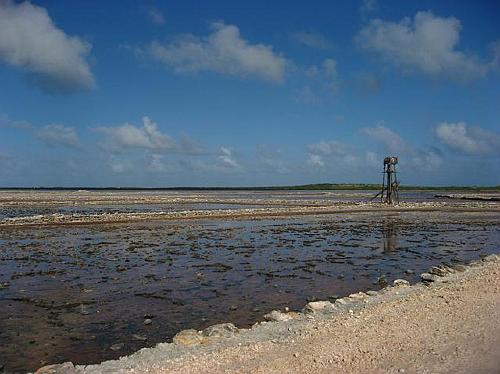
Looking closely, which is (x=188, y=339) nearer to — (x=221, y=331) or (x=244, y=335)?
(x=221, y=331)

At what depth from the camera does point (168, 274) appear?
53.6 feet

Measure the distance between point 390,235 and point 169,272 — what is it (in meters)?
16.5

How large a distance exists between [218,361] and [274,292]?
20.1ft

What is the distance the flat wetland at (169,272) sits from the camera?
10.1 meters

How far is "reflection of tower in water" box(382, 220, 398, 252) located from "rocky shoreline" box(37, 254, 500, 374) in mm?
10207

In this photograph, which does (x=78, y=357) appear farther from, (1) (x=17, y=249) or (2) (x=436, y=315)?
(1) (x=17, y=249)

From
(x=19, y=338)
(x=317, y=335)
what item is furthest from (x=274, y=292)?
(x=19, y=338)

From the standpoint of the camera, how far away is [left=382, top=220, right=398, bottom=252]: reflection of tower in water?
76.4 ft

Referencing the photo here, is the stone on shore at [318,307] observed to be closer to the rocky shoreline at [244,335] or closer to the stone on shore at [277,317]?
the rocky shoreline at [244,335]

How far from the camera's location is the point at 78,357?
28.5 ft

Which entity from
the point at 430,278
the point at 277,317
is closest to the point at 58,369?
the point at 277,317

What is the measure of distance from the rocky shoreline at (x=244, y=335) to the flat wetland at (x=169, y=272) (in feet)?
2.86

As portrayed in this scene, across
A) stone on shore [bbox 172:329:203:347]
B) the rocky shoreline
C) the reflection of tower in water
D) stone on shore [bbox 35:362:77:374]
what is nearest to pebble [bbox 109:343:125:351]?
the rocky shoreline

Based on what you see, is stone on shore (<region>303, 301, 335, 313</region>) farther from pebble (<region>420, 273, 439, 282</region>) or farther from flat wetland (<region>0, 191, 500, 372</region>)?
pebble (<region>420, 273, 439, 282</region>)
